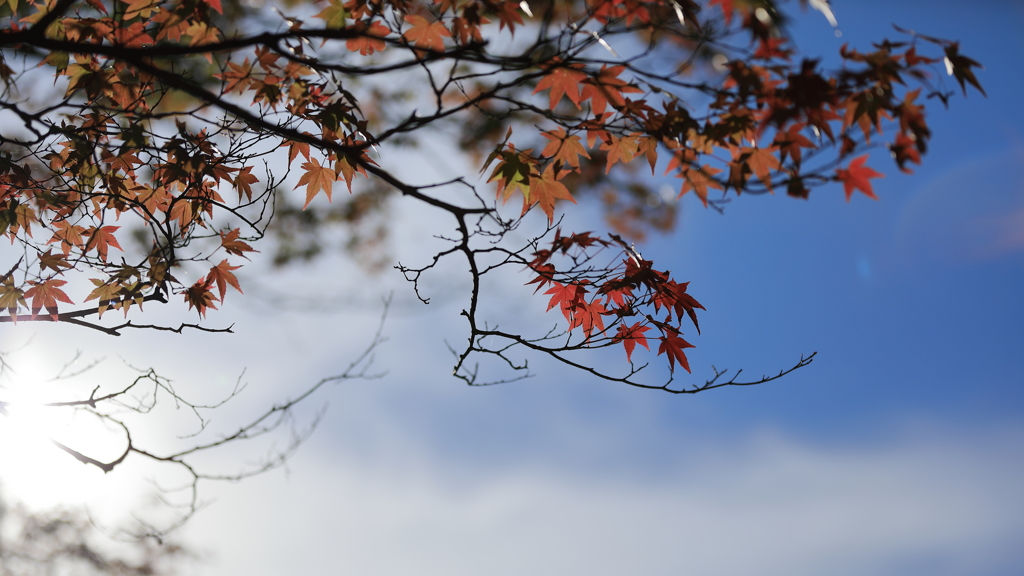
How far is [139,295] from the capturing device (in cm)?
272

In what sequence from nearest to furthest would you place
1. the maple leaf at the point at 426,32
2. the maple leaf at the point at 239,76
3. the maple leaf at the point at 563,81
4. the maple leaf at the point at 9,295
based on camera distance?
the maple leaf at the point at 563,81, the maple leaf at the point at 426,32, the maple leaf at the point at 239,76, the maple leaf at the point at 9,295

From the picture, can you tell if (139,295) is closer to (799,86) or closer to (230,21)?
(799,86)

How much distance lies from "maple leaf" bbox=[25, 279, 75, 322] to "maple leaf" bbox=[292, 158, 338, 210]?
1293 millimetres

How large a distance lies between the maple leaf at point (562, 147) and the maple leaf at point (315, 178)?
0.97 meters

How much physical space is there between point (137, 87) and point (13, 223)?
31.4 inches

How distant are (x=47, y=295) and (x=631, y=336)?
8.97 ft

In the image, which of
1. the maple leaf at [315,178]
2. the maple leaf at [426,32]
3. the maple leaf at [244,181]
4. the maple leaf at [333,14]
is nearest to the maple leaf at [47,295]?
the maple leaf at [244,181]

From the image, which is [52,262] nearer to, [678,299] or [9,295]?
[9,295]

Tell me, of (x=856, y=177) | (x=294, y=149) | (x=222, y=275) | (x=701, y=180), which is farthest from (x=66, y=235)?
(x=856, y=177)

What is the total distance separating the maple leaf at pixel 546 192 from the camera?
242cm

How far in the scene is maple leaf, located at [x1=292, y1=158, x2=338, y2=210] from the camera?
8.77ft

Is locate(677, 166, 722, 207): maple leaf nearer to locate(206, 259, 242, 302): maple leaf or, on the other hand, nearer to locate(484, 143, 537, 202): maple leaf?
locate(484, 143, 537, 202): maple leaf

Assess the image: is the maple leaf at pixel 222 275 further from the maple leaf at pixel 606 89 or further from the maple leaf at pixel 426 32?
the maple leaf at pixel 606 89

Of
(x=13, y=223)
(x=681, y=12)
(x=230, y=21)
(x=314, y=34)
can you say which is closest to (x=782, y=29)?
(x=681, y=12)
